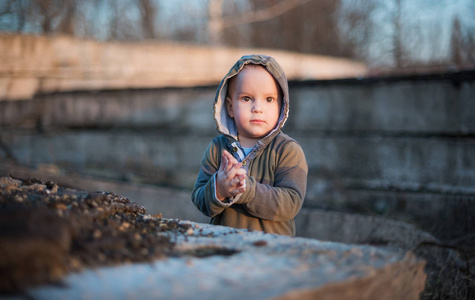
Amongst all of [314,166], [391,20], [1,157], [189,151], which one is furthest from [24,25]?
[391,20]

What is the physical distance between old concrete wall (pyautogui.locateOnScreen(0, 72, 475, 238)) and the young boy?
63.6 inches

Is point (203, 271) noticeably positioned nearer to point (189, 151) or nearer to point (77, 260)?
point (77, 260)

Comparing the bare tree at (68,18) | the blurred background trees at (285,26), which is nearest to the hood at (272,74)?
the blurred background trees at (285,26)

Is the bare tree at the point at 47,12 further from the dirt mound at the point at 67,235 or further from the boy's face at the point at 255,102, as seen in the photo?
the dirt mound at the point at 67,235

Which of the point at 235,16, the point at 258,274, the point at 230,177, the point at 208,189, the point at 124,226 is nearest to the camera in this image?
the point at 258,274

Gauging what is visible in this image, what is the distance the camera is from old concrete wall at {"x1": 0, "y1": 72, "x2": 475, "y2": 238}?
433cm

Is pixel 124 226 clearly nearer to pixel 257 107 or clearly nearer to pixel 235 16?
pixel 257 107

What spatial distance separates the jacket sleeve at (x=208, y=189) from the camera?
2092 mm

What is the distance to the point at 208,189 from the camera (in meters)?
2.13

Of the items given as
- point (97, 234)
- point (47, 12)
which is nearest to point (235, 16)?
point (47, 12)

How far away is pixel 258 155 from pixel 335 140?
2.94 meters

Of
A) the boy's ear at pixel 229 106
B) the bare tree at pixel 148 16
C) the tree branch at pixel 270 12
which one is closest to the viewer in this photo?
the boy's ear at pixel 229 106

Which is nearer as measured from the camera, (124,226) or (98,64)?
(124,226)

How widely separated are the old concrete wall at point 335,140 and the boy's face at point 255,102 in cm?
168
